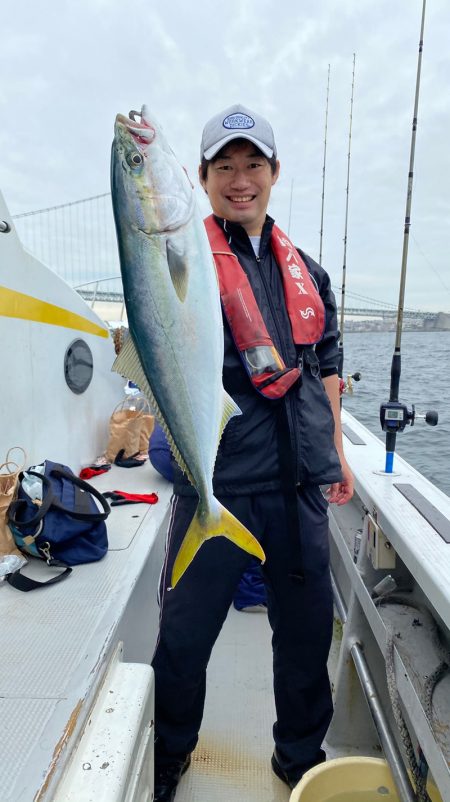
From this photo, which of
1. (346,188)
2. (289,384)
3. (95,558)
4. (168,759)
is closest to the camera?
(289,384)

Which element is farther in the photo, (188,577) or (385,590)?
(385,590)

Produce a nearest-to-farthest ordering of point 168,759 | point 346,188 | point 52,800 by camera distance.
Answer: point 52,800 → point 168,759 → point 346,188

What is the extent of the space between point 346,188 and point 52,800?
5.66 metres

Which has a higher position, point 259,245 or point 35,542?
point 259,245

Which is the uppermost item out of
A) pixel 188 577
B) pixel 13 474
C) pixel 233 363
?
pixel 233 363

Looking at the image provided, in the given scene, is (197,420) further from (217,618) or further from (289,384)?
(217,618)

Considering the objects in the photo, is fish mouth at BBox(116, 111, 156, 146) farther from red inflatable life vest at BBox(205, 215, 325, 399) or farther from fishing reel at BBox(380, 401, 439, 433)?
fishing reel at BBox(380, 401, 439, 433)

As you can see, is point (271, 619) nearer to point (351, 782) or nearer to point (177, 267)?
point (351, 782)

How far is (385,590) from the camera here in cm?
220

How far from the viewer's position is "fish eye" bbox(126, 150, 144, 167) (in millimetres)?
1233

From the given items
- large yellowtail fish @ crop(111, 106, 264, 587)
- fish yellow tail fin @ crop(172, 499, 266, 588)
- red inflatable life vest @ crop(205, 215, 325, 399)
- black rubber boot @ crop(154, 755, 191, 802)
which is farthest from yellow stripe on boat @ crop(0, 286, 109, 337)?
black rubber boot @ crop(154, 755, 191, 802)

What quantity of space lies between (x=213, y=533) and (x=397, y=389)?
5.88ft

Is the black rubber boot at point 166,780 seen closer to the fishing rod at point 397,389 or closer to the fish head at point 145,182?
the fishing rod at point 397,389

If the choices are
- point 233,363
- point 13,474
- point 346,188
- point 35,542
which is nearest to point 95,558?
point 35,542
